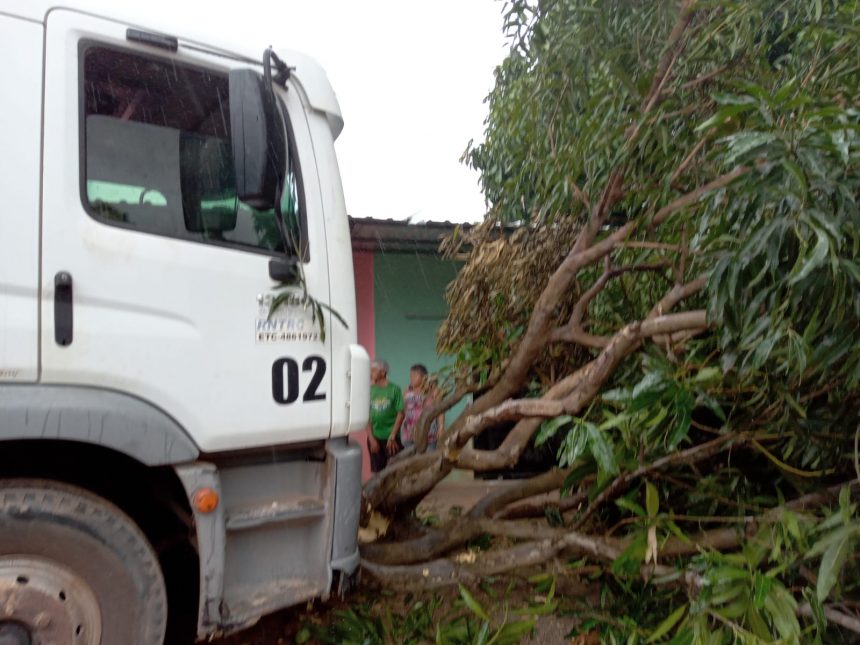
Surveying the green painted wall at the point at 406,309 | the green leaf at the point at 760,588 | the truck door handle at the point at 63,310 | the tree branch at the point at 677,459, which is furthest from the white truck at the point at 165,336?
the green painted wall at the point at 406,309

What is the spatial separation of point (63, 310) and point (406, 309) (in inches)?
212

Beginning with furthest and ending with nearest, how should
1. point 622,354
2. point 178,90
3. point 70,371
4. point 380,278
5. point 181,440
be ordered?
point 380,278 < point 622,354 < point 178,90 < point 181,440 < point 70,371

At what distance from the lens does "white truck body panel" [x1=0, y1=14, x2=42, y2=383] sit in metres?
2.03

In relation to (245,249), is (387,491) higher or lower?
lower

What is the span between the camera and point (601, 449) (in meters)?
2.67

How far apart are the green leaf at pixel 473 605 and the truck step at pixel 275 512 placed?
2.91ft

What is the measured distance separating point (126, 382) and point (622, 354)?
2031 mm

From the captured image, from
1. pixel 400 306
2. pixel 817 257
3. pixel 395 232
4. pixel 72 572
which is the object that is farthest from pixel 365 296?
pixel 817 257

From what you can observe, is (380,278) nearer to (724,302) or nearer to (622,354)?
(622,354)

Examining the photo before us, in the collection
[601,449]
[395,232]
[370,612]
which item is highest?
[395,232]

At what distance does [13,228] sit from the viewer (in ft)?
6.75

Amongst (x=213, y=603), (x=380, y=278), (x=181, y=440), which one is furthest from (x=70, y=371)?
(x=380, y=278)

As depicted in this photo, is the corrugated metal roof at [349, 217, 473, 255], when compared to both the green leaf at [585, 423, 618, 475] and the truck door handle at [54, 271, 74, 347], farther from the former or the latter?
the truck door handle at [54, 271, 74, 347]

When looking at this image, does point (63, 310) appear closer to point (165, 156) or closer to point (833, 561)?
point (165, 156)
